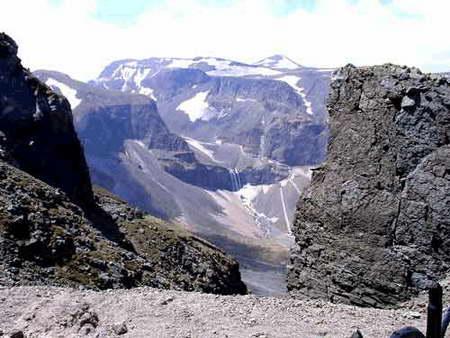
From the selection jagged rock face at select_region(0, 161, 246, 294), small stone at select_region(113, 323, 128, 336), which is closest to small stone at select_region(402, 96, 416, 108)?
small stone at select_region(113, 323, 128, 336)

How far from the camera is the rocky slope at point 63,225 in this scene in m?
50.4

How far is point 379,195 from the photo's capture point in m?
27.6

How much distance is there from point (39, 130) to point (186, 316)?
61960 mm

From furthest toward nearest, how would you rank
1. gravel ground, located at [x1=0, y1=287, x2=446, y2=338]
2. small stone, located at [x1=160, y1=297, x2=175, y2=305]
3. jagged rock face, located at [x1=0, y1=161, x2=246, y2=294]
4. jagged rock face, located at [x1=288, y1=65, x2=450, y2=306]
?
jagged rock face, located at [x1=0, y1=161, x2=246, y2=294] < jagged rock face, located at [x1=288, y1=65, x2=450, y2=306] < small stone, located at [x1=160, y1=297, x2=175, y2=305] < gravel ground, located at [x1=0, y1=287, x2=446, y2=338]

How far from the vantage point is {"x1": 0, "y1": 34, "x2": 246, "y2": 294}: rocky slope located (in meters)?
50.4

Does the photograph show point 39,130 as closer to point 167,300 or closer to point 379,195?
point 167,300

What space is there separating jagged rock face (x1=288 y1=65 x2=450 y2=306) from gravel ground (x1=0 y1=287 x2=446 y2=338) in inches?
82.4

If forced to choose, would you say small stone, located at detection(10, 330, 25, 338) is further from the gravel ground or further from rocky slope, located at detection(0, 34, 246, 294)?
rocky slope, located at detection(0, 34, 246, 294)

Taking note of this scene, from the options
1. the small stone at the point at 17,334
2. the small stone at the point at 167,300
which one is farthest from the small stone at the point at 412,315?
the small stone at the point at 17,334

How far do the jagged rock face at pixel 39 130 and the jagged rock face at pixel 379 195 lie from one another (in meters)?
52.4

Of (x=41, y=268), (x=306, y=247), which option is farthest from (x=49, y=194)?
(x=306, y=247)

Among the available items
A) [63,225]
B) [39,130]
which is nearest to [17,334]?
[63,225]

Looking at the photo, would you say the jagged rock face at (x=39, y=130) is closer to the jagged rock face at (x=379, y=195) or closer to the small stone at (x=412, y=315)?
the jagged rock face at (x=379, y=195)

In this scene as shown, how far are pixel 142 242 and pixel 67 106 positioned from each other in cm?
2181
